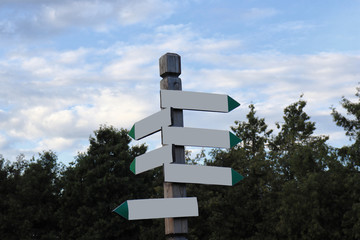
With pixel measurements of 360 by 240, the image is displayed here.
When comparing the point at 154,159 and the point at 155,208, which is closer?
the point at 155,208

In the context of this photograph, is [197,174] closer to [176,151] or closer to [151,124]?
[176,151]

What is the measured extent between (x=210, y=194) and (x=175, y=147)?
96.7ft

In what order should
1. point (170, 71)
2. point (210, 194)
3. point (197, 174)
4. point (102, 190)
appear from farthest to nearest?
point (102, 190), point (210, 194), point (170, 71), point (197, 174)

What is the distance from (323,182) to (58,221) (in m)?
24.9

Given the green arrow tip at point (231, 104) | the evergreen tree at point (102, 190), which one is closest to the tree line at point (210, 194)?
the evergreen tree at point (102, 190)

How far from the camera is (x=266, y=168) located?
3625 cm

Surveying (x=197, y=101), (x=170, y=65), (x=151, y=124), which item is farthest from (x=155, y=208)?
(x=170, y=65)

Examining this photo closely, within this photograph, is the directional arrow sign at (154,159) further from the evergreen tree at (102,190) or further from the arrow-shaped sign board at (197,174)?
the evergreen tree at (102,190)

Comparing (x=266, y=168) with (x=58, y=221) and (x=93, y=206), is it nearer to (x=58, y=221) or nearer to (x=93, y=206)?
(x=93, y=206)

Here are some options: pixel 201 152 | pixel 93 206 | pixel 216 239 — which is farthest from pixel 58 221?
pixel 216 239

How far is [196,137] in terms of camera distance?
6.24 m

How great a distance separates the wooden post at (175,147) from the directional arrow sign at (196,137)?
12 centimetres

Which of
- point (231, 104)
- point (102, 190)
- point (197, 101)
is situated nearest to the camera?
point (197, 101)

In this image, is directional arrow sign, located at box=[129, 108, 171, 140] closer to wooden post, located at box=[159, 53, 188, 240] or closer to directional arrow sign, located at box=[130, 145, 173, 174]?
wooden post, located at box=[159, 53, 188, 240]
